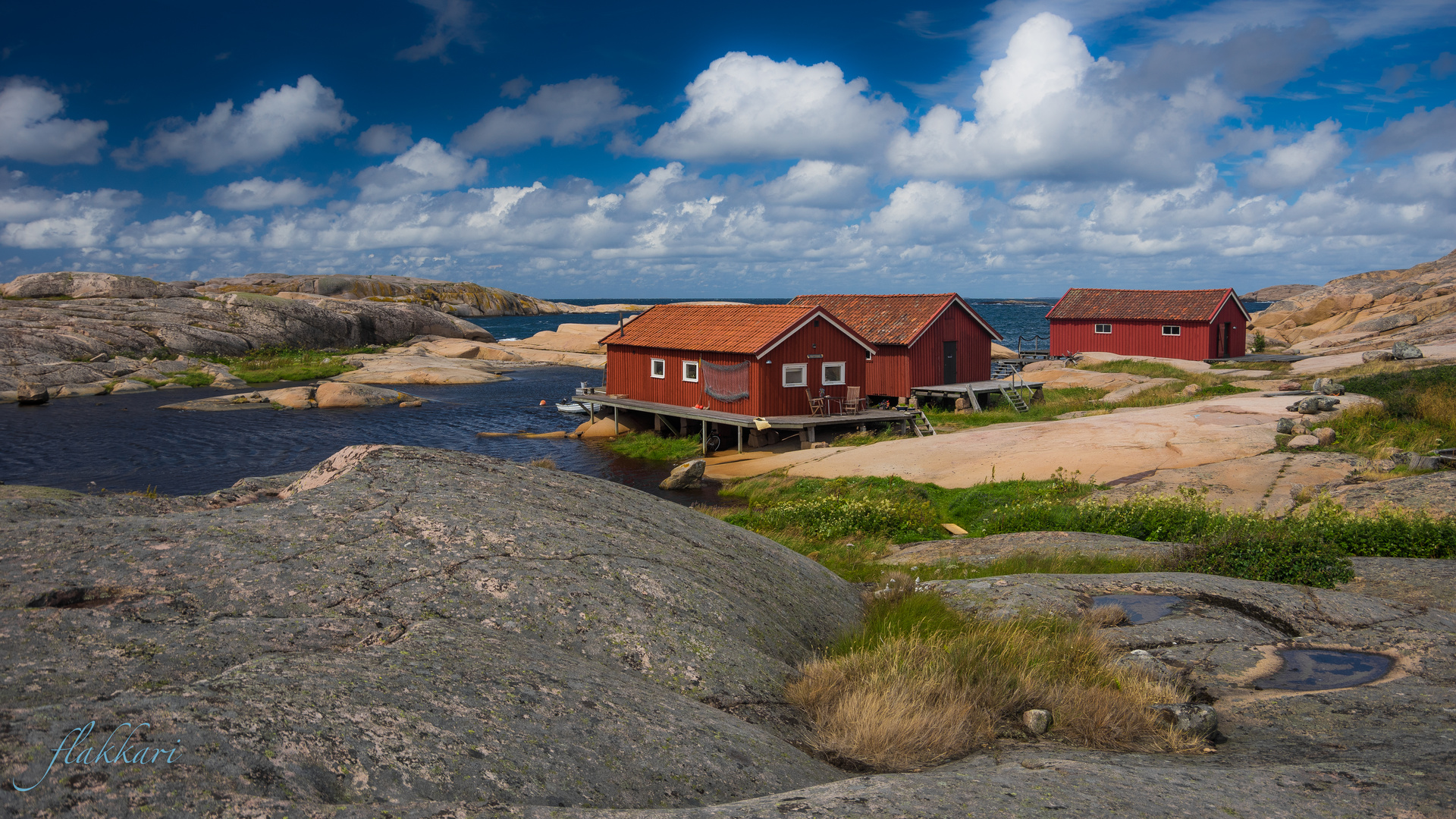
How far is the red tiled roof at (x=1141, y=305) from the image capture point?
1927 inches

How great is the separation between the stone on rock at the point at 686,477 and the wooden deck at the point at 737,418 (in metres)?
4.50

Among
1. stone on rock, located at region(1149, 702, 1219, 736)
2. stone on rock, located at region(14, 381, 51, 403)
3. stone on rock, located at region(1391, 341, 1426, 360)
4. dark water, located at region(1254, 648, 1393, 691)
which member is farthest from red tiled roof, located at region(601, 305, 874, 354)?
stone on rock, located at region(14, 381, 51, 403)

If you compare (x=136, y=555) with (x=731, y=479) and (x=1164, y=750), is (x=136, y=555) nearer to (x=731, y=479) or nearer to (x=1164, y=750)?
(x=1164, y=750)

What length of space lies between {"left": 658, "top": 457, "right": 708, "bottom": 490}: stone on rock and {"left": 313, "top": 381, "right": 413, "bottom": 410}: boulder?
81.9 feet

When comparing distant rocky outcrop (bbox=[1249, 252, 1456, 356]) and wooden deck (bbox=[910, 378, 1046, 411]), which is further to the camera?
distant rocky outcrop (bbox=[1249, 252, 1456, 356])

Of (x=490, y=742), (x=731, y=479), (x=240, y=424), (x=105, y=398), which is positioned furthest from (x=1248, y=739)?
(x=105, y=398)

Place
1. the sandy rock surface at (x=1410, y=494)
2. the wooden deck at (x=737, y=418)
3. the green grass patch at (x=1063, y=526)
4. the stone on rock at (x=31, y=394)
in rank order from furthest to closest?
the stone on rock at (x=31, y=394) → the wooden deck at (x=737, y=418) → the sandy rock surface at (x=1410, y=494) → the green grass patch at (x=1063, y=526)

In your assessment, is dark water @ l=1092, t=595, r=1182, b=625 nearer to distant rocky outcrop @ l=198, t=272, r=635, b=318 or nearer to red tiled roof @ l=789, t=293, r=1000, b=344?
red tiled roof @ l=789, t=293, r=1000, b=344

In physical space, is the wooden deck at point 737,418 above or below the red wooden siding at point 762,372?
below

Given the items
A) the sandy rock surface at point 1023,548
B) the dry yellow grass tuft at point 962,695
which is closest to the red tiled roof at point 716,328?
the sandy rock surface at point 1023,548

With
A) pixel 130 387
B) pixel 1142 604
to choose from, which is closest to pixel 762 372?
pixel 1142 604

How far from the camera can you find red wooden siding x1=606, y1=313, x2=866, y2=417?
31.1m

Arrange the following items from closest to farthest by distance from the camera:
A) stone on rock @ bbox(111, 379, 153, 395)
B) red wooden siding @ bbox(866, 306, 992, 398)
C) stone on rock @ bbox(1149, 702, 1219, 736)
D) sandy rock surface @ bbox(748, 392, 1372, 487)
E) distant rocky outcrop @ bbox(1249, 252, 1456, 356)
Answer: stone on rock @ bbox(1149, 702, 1219, 736)
sandy rock surface @ bbox(748, 392, 1372, 487)
red wooden siding @ bbox(866, 306, 992, 398)
stone on rock @ bbox(111, 379, 153, 395)
distant rocky outcrop @ bbox(1249, 252, 1456, 356)

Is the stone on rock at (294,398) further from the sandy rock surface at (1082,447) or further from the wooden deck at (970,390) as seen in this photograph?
the wooden deck at (970,390)
